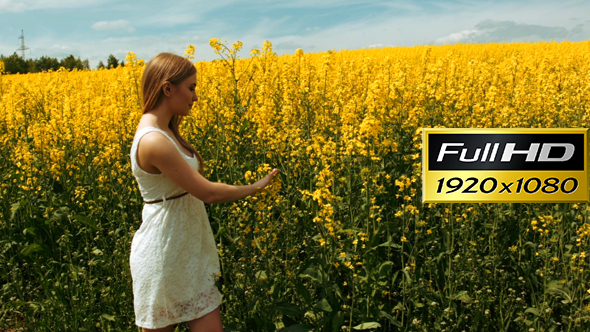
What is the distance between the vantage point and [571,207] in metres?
3.91

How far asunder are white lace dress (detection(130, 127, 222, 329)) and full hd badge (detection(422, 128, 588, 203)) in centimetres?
190

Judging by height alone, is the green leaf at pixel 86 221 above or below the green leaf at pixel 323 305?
above

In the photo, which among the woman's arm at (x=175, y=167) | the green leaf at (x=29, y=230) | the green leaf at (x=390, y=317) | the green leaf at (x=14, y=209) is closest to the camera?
the woman's arm at (x=175, y=167)

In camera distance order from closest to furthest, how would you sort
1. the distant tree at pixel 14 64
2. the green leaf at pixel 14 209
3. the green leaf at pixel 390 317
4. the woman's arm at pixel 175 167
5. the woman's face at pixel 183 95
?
the woman's arm at pixel 175 167 < the woman's face at pixel 183 95 < the green leaf at pixel 390 317 < the green leaf at pixel 14 209 < the distant tree at pixel 14 64

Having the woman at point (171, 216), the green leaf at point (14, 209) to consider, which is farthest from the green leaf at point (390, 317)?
the green leaf at point (14, 209)

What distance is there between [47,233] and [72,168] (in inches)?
38.0

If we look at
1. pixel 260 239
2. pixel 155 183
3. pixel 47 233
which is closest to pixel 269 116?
pixel 260 239

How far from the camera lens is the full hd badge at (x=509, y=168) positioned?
354 centimetres

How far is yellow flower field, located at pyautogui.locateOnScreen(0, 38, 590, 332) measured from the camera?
2.95 m

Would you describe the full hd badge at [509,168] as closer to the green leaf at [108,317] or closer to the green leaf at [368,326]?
the green leaf at [368,326]

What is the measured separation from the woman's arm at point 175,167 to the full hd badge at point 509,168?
187 cm

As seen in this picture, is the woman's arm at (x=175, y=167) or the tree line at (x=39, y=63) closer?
the woman's arm at (x=175, y=167)

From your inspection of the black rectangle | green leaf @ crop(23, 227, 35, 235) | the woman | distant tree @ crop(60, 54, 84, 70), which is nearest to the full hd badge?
the black rectangle

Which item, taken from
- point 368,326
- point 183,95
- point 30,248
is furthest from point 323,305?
point 30,248
